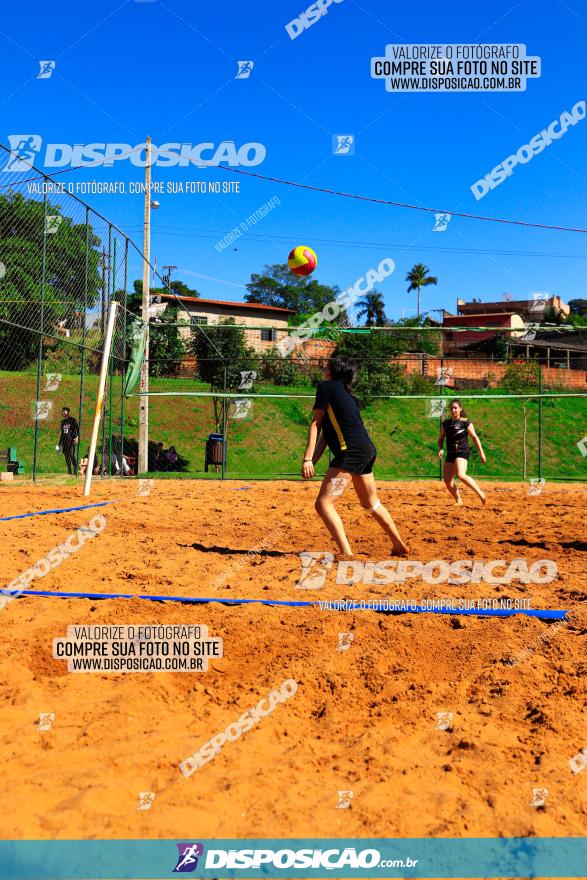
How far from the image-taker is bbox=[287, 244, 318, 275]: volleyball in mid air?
1375 cm

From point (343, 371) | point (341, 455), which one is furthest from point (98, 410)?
point (341, 455)

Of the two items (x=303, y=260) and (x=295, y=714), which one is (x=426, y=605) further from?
(x=303, y=260)

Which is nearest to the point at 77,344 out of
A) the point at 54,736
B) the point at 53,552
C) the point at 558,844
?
the point at 53,552

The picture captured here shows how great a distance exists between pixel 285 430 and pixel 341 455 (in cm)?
2086

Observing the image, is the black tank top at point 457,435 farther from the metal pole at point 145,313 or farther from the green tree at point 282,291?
the green tree at point 282,291

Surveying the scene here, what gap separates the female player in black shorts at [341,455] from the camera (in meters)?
6.16

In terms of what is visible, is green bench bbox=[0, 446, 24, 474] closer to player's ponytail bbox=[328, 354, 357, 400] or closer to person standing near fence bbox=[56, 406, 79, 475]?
person standing near fence bbox=[56, 406, 79, 475]

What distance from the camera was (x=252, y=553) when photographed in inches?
266

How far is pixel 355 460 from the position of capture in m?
6.24

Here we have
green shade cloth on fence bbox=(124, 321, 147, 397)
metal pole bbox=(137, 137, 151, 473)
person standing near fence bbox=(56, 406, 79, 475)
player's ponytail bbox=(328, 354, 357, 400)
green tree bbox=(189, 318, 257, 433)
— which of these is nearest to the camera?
player's ponytail bbox=(328, 354, 357, 400)

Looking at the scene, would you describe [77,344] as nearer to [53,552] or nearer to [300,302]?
[53,552]

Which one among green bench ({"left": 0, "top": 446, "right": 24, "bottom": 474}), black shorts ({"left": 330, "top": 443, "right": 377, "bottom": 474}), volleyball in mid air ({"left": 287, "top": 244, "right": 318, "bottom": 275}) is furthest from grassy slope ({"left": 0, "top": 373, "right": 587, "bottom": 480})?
black shorts ({"left": 330, "top": 443, "right": 377, "bottom": 474})

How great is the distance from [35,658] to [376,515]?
3207 millimetres

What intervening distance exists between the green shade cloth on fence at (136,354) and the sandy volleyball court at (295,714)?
1118cm
